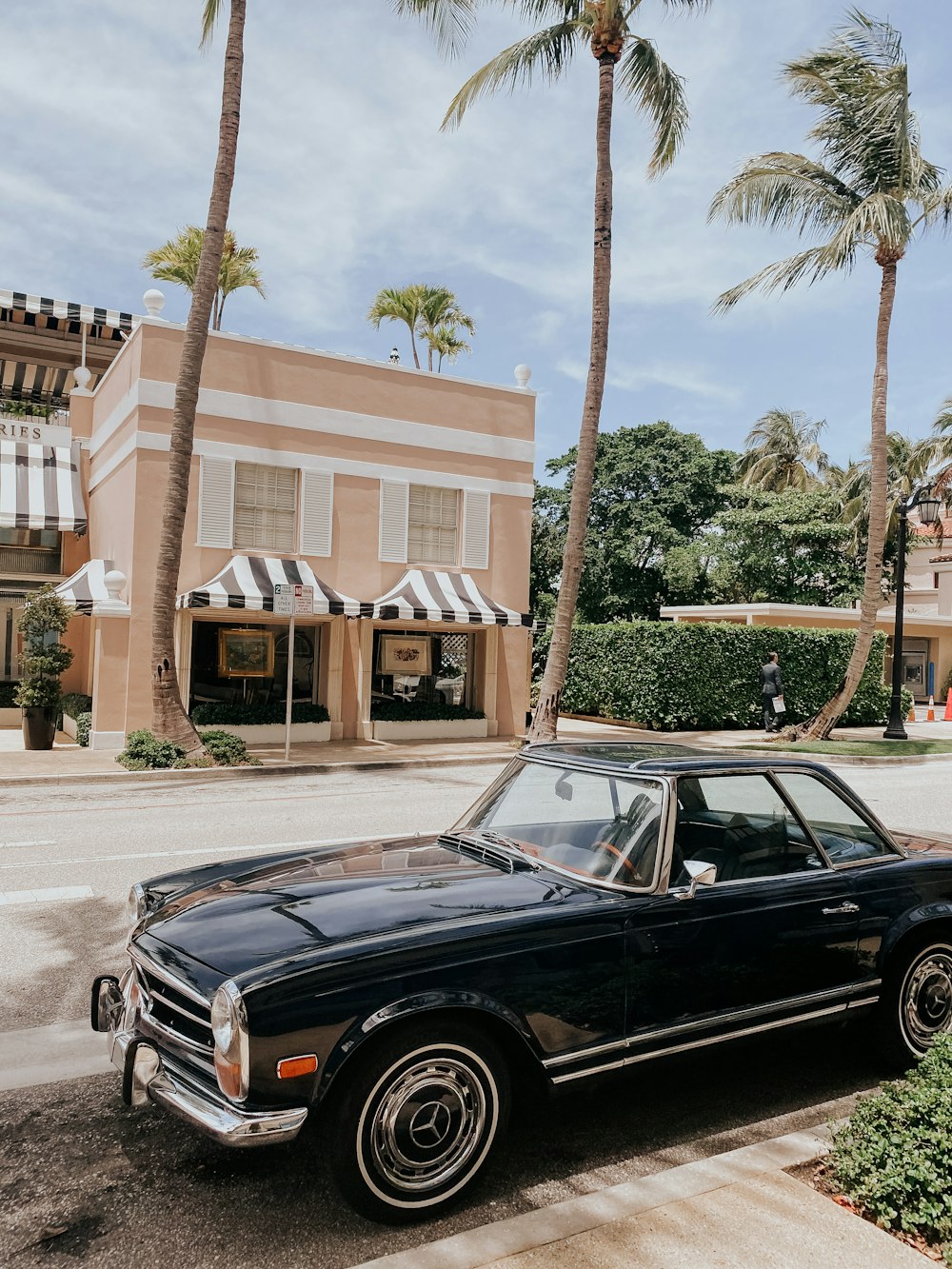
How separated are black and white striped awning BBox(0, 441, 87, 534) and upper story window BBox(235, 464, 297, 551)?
15.1 ft

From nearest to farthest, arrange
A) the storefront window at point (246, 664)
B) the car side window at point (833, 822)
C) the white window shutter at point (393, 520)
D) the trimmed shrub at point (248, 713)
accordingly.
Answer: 1. the car side window at point (833, 822)
2. the trimmed shrub at point (248, 713)
3. the storefront window at point (246, 664)
4. the white window shutter at point (393, 520)

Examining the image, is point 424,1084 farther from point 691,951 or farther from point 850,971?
point 850,971

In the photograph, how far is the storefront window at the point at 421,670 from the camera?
789 inches

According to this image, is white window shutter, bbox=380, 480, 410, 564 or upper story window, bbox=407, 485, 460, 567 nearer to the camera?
white window shutter, bbox=380, 480, 410, 564

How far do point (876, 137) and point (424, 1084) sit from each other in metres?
21.2

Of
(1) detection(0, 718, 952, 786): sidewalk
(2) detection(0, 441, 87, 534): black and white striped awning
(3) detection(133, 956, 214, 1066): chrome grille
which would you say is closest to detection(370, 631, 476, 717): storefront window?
(1) detection(0, 718, 952, 786): sidewalk

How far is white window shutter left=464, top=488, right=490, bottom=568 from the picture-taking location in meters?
20.6

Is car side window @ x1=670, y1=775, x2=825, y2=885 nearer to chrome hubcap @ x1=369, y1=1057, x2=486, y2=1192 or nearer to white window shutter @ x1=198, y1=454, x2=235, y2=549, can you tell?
chrome hubcap @ x1=369, y1=1057, x2=486, y2=1192

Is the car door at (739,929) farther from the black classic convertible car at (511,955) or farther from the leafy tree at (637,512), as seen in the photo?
the leafy tree at (637,512)

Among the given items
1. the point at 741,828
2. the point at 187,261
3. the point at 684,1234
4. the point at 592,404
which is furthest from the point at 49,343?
the point at 684,1234

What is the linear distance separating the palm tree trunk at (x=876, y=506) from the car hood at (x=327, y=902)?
59.3 ft

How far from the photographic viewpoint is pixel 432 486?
20.2m

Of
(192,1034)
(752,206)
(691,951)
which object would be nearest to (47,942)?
(192,1034)

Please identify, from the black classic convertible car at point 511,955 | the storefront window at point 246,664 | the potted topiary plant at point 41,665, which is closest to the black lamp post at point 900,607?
the storefront window at point 246,664
